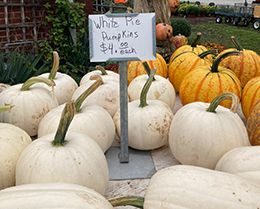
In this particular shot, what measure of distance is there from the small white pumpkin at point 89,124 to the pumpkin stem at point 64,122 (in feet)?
1.06

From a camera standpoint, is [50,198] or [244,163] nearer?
[50,198]

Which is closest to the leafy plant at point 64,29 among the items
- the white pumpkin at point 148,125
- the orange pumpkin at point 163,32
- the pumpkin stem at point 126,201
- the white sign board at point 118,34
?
the orange pumpkin at point 163,32

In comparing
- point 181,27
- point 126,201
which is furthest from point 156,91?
point 181,27

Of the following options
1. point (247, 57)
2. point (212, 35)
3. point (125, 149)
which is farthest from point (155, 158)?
point (212, 35)

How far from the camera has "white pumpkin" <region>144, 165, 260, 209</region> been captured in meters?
1.10

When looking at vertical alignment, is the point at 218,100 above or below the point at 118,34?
below

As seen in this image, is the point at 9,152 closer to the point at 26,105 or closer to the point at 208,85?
the point at 26,105

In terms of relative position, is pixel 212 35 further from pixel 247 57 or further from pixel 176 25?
pixel 247 57

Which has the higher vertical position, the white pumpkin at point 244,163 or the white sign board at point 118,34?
the white sign board at point 118,34

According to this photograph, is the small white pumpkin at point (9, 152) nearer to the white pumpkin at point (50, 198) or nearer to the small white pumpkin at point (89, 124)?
the small white pumpkin at point (89, 124)

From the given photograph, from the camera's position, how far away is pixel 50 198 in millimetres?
1084

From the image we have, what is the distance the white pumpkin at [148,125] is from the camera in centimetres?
197

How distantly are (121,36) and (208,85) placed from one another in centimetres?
77

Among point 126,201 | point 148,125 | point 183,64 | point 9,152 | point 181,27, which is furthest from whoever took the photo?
point 181,27
